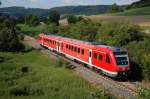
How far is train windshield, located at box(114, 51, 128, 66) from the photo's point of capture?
28125 millimetres

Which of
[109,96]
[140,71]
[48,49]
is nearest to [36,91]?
[109,96]

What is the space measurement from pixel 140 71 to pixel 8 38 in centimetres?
3671

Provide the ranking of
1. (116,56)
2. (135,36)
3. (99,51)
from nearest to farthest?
(116,56) → (99,51) → (135,36)

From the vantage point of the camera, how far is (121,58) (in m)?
28.3

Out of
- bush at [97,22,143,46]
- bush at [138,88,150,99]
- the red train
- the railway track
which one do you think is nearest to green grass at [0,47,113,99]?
the railway track

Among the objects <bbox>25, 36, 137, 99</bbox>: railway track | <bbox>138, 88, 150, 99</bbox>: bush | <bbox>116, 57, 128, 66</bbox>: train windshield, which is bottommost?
<bbox>25, 36, 137, 99</bbox>: railway track

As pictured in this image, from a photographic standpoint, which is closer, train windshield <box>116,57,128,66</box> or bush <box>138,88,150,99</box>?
bush <box>138,88,150,99</box>

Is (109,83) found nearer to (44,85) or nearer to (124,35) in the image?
(44,85)

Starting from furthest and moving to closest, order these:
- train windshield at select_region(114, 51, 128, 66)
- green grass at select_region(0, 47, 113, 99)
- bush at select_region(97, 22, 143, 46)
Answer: bush at select_region(97, 22, 143, 46) → train windshield at select_region(114, 51, 128, 66) → green grass at select_region(0, 47, 113, 99)

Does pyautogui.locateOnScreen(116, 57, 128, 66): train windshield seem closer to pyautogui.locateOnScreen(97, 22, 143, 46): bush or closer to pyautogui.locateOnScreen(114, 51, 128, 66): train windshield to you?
pyautogui.locateOnScreen(114, 51, 128, 66): train windshield

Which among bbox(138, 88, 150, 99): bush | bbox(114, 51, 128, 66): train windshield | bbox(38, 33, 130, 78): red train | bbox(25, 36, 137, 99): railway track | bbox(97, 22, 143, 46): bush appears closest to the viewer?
bbox(138, 88, 150, 99): bush

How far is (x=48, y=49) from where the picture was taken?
60125 mm

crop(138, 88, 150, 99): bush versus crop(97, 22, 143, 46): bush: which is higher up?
crop(138, 88, 150, 99): bush

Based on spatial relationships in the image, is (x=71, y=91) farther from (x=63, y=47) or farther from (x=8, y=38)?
(x=8, y=38)
